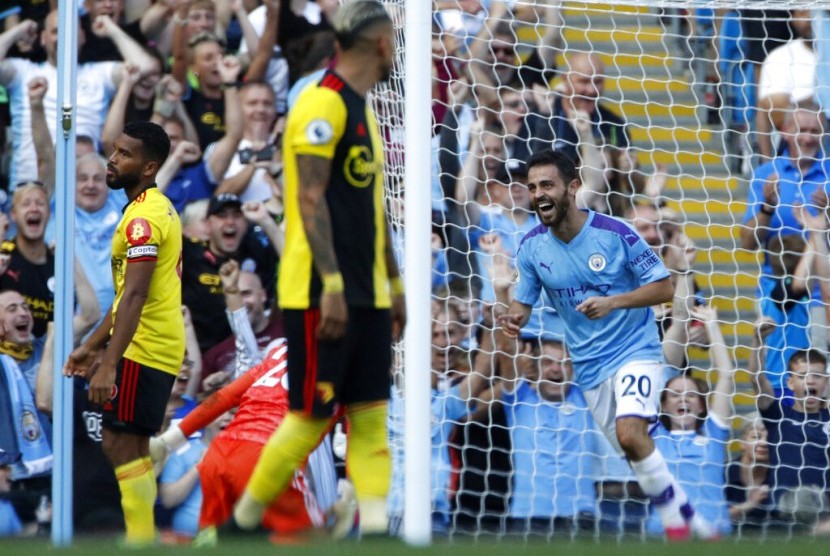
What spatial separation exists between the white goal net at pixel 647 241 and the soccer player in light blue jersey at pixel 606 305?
2.28ft

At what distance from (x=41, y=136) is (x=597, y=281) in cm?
376

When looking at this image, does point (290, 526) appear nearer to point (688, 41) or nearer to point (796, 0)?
point (796, 0)

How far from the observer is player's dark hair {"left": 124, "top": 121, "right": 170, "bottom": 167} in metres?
6.05

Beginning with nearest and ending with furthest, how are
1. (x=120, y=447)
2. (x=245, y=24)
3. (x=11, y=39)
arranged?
(x=120, y=447), (x=11, y=39), (x=245, y=24)

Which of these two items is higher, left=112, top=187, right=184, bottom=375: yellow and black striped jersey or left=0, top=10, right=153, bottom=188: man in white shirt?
left=0, top=10, right=153, bottom=188: man in white shirt

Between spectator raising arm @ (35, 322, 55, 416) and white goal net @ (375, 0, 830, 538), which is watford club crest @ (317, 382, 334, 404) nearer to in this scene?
white goal net @ (375, 0, 830, 538)

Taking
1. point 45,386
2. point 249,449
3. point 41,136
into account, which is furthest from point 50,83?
point 249,449

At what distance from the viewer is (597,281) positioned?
6938 mm

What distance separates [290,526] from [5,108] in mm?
3932

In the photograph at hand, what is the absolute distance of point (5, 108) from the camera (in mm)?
8797

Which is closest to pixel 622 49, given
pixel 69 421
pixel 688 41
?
pixel 688 41

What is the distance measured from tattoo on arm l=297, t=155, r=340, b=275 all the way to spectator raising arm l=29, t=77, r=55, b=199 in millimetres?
4472

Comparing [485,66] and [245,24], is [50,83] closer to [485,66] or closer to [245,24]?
[245,24]

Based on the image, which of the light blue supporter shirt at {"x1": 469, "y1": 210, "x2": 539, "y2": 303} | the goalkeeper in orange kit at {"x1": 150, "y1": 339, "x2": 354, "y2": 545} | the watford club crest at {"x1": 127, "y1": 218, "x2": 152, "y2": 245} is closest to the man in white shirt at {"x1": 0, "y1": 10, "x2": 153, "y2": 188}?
the light blue supporter shirt at {"x1": 469, "y1": 210, "x2": 539, "y2": 303}
